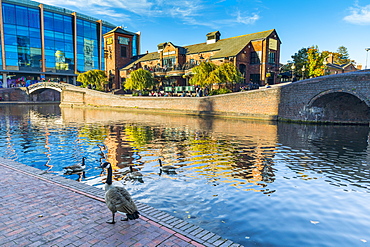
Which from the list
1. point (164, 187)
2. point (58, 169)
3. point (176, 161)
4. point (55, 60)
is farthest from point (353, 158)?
point (55, 60)

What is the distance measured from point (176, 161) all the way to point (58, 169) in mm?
5100

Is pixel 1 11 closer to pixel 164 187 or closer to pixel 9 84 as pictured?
pixel 9 84

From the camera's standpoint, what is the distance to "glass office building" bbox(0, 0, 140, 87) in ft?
217

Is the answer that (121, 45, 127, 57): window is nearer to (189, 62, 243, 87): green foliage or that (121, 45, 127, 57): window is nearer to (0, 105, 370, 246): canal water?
(189, 62, 243, 87): green foliage

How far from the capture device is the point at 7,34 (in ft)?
214

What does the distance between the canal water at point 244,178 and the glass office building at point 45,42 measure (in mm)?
60287

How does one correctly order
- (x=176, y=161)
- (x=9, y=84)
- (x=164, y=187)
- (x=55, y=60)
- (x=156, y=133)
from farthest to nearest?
(x=55, y=60), (x=9, y=84), (x=156, y=133), (x=176, y=161), (x=164, y=187)

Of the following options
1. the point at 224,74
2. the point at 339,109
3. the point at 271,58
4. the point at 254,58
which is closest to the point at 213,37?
the point at 254,58

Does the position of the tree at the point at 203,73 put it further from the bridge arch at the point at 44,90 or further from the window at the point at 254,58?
the bridge arch at the point at 44,90

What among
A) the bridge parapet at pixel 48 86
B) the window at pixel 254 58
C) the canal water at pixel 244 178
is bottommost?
the canal water at pixel 244 178

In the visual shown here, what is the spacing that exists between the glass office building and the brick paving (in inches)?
2880

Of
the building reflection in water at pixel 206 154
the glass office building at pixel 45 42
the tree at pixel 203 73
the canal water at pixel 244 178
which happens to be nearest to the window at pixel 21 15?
the glass office building at pixel 45 42

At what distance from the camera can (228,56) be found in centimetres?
4384

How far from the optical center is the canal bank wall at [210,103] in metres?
30.7
